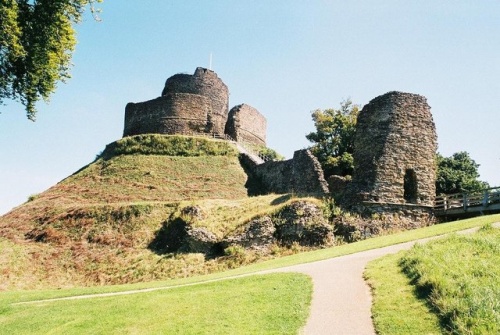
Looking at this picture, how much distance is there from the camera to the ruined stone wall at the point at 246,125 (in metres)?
47.2

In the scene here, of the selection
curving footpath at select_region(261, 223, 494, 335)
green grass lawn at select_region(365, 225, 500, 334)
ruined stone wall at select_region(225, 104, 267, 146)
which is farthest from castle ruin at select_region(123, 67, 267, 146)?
green grass lawn at select_region(365, 225, 500, 334)

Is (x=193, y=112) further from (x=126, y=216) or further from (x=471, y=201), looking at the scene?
(x=471, y=201)

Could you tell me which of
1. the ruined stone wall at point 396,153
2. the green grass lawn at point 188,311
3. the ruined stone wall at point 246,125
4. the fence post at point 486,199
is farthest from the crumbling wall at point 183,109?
the green grass lawn at point 188,311

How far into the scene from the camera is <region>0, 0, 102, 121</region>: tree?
639 inches

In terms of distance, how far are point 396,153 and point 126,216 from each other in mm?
16403

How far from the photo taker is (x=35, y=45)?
55.7 ft

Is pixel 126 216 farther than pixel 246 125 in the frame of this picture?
No

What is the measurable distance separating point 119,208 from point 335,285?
63.3ft

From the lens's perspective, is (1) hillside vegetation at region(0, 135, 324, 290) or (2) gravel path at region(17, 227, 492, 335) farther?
(1) hillside vegetation at region(0, 135, 324, 290)

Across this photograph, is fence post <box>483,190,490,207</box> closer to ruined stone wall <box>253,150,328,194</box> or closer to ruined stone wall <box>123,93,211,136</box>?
ruined stone wall <box>253,150,328,194</box>

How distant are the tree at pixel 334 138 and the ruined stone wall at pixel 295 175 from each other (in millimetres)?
5970

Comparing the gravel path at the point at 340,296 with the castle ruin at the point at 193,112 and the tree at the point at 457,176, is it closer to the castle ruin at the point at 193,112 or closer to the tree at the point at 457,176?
the tree at the point at 457,176

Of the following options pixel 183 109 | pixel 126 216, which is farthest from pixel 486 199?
pixel 183 109

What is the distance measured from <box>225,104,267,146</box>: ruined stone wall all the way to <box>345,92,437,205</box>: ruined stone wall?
24125 mm
